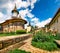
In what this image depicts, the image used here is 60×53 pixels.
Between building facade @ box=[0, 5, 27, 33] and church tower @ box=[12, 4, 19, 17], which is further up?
church tower @ box=[12, 4, 19, 17]

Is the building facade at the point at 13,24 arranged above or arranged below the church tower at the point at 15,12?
below

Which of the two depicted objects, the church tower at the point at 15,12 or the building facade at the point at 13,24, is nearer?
the building facade at the point at 13,24

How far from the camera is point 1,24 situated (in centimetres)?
4003

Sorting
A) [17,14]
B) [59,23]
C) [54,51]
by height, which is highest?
[17,14]

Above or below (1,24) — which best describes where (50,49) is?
below

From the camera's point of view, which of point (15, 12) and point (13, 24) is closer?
point (13, 24)

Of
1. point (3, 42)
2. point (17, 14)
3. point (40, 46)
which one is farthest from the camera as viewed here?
point (17, 14)

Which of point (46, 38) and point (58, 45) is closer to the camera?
point (58, 45)

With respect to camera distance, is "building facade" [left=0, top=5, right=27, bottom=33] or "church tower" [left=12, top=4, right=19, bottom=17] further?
"church tower" [left=12, top=4, right=19, bottom=17]

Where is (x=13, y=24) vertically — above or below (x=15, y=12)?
below

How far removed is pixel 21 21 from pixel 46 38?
85.1 ft

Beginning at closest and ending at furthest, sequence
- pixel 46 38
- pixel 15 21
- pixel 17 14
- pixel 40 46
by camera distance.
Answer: pixel 40 46, pixel 46 38, pixel 15 21, pixel 17 14

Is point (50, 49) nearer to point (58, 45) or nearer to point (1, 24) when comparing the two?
point (58, 45)

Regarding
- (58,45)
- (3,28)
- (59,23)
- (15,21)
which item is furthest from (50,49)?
(3,28)
